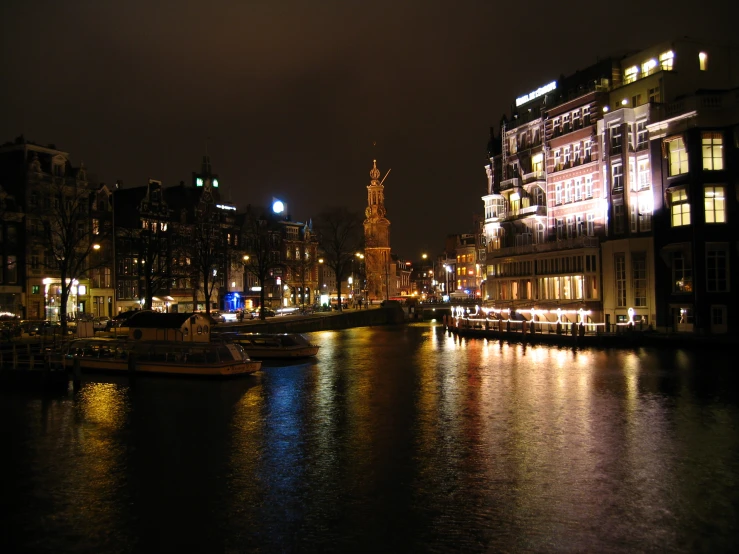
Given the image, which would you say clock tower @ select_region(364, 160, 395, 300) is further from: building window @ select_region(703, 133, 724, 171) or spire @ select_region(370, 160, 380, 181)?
building window @ select_region(703, 133, 724, 171)

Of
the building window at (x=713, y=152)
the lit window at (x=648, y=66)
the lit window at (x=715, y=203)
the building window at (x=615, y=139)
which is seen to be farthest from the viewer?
the building window at (x=615, y=139)

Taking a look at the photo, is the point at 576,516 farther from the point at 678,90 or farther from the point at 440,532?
the point at 678,90

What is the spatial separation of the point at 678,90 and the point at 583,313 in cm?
2084

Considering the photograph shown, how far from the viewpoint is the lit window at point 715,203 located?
52188mm

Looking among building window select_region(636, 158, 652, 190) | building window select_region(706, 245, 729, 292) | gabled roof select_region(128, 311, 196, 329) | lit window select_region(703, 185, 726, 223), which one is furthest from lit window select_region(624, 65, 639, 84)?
gabled roof select_region(128, 311, 196, 329)

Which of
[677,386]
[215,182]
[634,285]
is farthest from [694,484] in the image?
[215,182]

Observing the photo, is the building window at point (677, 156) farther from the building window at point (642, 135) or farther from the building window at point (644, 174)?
the building window at point (642, 135)

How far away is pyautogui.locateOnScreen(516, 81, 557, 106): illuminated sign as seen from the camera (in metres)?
79.2

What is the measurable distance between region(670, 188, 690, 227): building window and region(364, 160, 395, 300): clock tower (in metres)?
97.6

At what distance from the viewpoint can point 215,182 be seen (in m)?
131

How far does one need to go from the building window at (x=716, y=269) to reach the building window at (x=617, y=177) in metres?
12.8

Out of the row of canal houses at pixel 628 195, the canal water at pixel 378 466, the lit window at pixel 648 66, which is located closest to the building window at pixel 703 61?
the row of canal houses at pixel 628 195

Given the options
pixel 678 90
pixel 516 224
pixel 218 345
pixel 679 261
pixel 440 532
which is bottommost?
pixel 440 532

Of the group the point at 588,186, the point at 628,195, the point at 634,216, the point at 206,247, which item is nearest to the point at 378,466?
the point at 634,216
